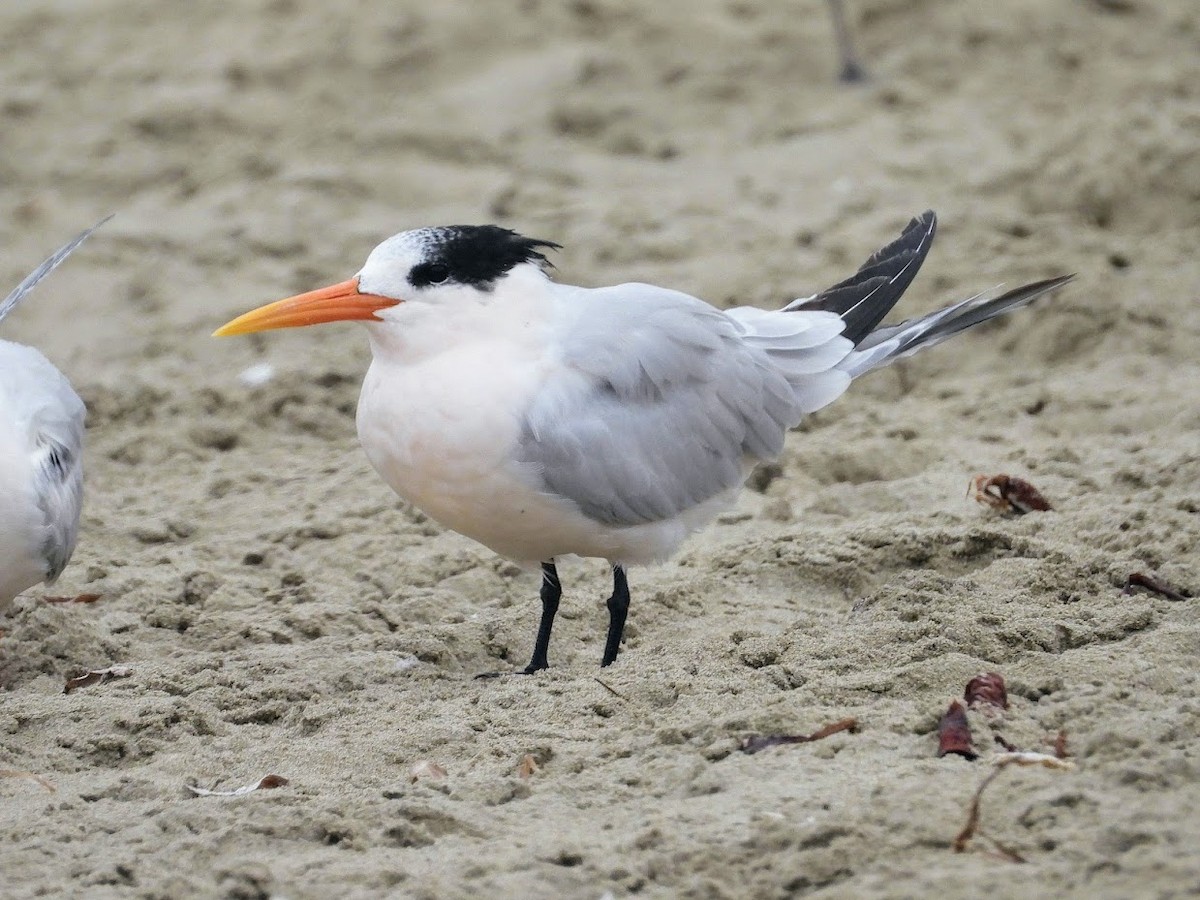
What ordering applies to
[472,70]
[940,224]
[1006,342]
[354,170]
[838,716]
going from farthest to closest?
[472,70] → [354,170] → [940,224] → [1006,342] → [838,716]

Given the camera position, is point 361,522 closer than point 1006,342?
Yes

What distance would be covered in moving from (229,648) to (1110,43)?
548 cm

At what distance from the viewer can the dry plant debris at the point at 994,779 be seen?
2.75 metres

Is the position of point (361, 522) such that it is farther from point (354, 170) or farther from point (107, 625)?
point (354, 170)

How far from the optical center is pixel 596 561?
16.4ft

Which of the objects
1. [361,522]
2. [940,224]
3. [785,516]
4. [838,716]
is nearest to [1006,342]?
[940,224]

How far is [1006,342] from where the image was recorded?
5945 millimetres

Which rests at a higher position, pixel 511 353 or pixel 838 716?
pixel 511 353

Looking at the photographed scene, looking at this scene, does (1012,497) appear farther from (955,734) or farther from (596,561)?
(955,734)

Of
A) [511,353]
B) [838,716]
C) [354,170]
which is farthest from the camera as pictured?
[354,170]

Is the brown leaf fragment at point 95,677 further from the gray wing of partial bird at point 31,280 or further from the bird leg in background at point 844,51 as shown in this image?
the bird leg in background at point 844,51

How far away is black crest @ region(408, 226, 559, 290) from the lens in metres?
3.90

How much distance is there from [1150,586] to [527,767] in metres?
1.63

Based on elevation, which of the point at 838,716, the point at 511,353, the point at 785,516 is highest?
the point at 511,353
